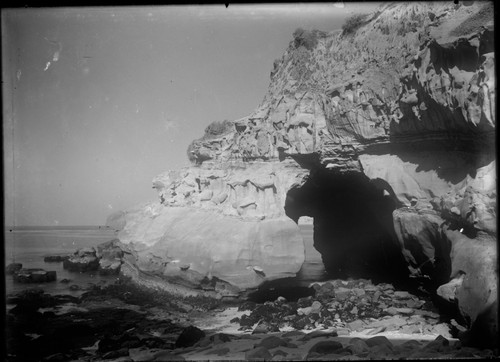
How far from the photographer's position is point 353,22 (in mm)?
13633

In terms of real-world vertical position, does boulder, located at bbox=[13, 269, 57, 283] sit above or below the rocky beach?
below

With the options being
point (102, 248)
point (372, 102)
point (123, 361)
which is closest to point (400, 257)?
point (372, 102)

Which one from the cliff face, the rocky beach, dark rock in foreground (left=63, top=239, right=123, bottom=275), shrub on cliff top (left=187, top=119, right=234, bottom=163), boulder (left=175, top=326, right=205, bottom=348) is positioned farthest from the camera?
dark rock in foreground (left=63, top=239, right=123, bottom=275)

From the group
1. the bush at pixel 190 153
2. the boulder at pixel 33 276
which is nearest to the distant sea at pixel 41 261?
the boulder at pixel 33 276

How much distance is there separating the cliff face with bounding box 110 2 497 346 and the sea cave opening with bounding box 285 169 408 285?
69 mm

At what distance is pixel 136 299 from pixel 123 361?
7053 millimetres

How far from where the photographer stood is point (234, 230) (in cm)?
1298

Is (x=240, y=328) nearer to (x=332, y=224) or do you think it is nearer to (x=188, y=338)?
(x=188, y=338)

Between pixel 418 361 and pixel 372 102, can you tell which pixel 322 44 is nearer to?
pixel 372 102

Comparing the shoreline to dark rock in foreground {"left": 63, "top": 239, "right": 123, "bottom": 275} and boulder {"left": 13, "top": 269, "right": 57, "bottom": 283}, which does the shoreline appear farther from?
dark rock in foreground {"left": 63, "top": 239, "right": 123, "bottom": 275}

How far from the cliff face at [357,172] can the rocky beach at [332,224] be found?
0.05 metres

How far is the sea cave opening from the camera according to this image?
13.5m

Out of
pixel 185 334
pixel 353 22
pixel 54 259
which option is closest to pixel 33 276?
pixel 54 259

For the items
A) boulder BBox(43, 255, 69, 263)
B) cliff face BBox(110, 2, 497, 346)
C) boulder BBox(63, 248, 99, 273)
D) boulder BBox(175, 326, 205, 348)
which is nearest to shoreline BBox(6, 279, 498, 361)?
boulder BBox(175, 326, 205, 348)
